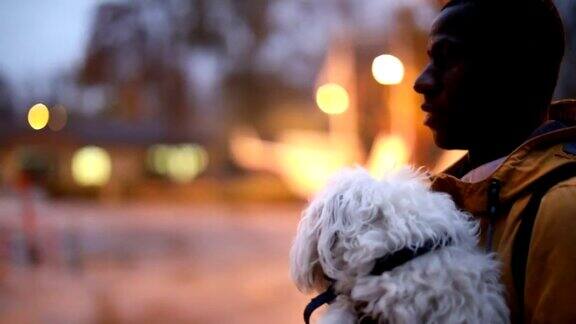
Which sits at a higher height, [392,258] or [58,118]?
[392,258]

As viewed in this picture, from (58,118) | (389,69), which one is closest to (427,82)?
(389,69)

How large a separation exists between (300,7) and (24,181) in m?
18.1

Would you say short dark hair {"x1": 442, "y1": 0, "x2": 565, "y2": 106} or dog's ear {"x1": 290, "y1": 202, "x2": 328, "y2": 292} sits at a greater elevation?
short dark hair {"x1": 442, "y1": 0, "x2": 565, "y2": 106}

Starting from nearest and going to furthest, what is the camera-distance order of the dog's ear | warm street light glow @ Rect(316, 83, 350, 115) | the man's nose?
the dog's ear → the man's nose → warm street light glow @ Rect(316, 83, 350, 115)

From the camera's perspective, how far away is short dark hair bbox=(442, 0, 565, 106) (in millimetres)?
1593

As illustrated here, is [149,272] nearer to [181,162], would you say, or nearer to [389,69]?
[389,69]

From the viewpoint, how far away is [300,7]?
108 feet

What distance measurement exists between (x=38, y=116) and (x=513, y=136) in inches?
1553

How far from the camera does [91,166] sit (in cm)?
4369

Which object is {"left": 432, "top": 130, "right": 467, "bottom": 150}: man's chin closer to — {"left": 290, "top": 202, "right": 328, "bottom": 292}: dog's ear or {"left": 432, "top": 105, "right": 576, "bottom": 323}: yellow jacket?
{"left": 432, "top": 105, "right": 576, "bottom": 323}: yellow jacket

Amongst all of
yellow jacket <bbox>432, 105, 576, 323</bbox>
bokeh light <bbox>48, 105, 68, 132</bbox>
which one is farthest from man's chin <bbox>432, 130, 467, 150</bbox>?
bokeh light <bbox>48, 105, 68, 132</bbox>

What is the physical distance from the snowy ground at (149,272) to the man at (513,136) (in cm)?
914

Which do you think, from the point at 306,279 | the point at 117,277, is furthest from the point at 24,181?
the point at 306,279

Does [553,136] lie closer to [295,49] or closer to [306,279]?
[306,279]
